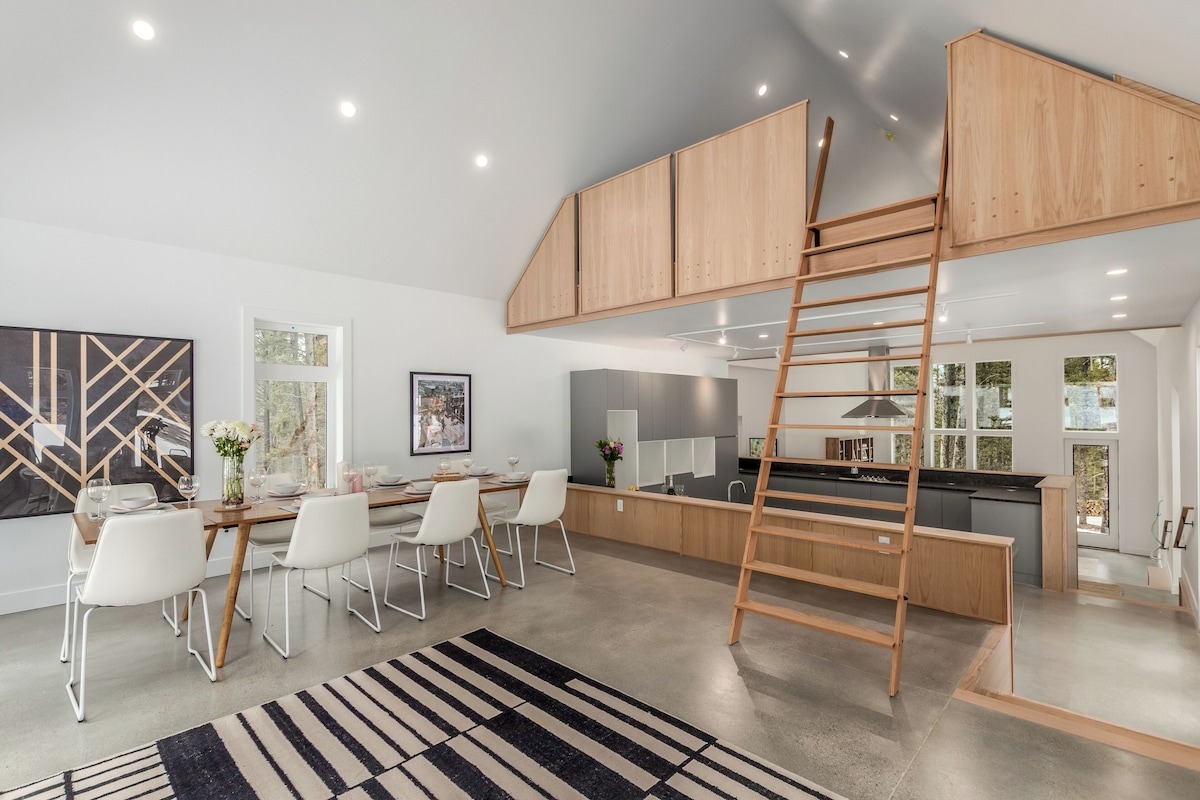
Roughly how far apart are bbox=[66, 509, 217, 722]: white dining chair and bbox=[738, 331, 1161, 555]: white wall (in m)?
9.73

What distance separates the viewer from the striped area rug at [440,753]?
6.75 ft

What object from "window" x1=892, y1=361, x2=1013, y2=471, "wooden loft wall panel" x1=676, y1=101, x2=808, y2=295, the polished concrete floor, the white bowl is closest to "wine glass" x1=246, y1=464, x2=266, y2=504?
the white bowl

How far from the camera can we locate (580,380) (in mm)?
7250

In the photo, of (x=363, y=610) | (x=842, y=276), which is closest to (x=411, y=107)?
(x=842, y=276)

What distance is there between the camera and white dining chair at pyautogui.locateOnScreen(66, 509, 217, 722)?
2568mm

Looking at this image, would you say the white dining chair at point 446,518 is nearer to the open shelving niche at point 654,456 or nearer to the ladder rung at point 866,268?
the ladder rung at point 866,268

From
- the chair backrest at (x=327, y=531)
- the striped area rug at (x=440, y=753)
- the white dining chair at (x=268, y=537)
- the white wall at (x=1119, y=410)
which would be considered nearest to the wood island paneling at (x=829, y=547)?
the striped area rug at (x=440, y=753)

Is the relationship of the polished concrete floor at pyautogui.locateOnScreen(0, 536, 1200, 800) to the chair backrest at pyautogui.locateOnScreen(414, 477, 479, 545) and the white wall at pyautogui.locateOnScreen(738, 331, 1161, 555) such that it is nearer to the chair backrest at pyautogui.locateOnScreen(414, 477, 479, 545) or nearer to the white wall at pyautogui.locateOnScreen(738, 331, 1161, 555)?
the chair backrest at pyautogui.locateOnScreen(414, 477, 479, 545)

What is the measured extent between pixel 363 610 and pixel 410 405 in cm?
242

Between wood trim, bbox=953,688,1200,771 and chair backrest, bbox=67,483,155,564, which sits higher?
chair backrest, bbox=67,483,155,564

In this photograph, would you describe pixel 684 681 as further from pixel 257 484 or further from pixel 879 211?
pixel 879 211

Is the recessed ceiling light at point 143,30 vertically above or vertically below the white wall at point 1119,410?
above

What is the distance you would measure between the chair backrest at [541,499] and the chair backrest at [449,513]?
48 cm

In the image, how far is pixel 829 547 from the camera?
14.4 feet
